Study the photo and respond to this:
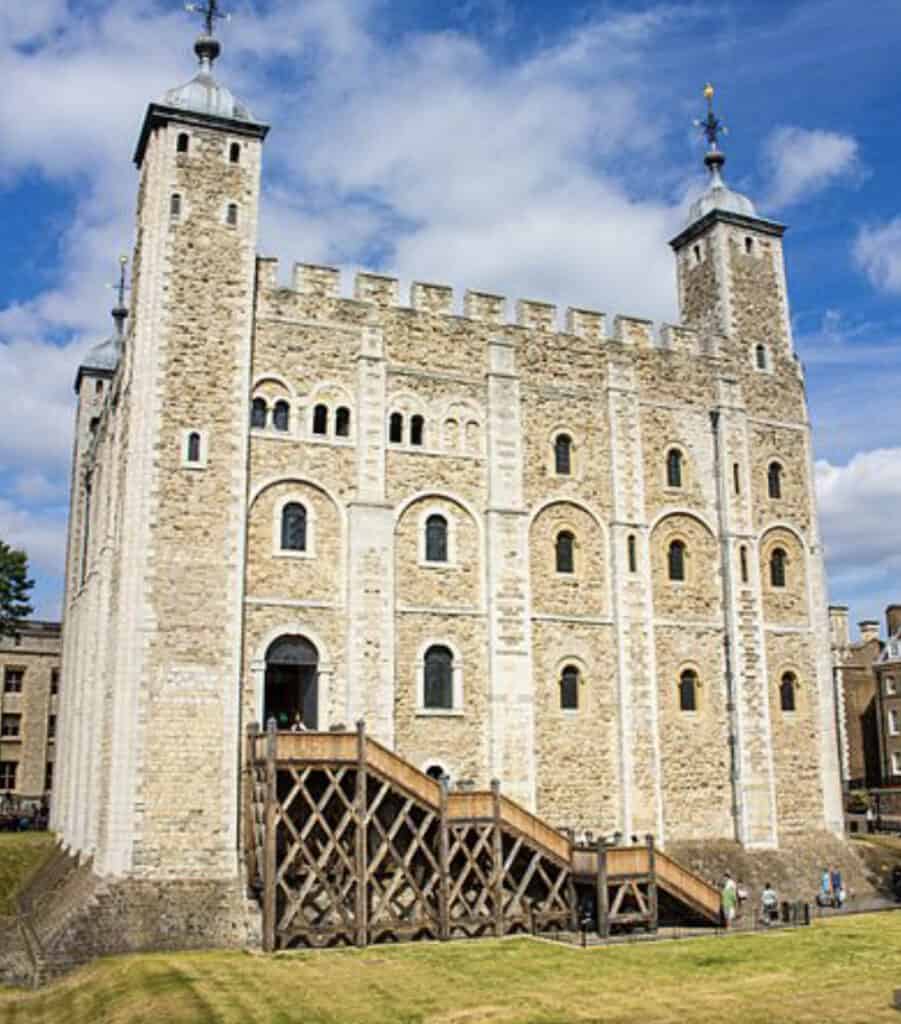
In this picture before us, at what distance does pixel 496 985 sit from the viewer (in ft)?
59.1

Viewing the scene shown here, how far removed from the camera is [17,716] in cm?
4706

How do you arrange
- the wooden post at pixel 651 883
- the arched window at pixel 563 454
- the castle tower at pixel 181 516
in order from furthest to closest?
the arched window at pixel 563 454 < the wooden post at pixel 651 883 < the castle tower at pixel 181 516

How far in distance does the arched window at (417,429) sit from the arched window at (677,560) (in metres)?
7.64

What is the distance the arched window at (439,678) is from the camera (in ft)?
85.6

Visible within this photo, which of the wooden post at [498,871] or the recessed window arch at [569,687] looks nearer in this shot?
the wooden post at [498,871]

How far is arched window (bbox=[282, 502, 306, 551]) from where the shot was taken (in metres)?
25.3

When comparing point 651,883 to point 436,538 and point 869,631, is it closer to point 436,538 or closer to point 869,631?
point 436,538

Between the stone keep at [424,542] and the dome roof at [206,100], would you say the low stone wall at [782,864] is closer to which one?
the stone keep at [424,542]

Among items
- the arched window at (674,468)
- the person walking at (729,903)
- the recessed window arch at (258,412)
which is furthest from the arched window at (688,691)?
the recessed window arch at (258,412)

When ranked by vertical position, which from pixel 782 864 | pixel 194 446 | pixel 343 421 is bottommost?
pixel 782 864

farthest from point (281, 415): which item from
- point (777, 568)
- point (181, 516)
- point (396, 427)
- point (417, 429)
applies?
point (777, 568)

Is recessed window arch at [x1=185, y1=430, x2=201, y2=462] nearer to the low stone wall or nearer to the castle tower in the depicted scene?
the castle tower

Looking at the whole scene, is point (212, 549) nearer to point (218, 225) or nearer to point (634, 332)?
point (218, 225)

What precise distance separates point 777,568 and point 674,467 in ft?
14.0
